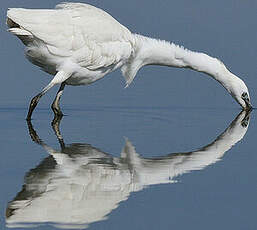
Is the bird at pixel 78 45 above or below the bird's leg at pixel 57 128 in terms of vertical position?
above

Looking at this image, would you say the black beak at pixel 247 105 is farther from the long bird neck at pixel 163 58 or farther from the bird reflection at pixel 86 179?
the bird reflection at pixel 86 179

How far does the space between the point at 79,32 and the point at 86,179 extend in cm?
543

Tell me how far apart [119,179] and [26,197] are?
5.02ft

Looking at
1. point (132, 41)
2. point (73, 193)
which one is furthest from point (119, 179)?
point (132, 41)

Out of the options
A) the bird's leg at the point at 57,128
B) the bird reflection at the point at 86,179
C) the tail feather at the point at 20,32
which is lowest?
the bird's leg at the point at 57,128

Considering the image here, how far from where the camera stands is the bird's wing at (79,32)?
14664 mm

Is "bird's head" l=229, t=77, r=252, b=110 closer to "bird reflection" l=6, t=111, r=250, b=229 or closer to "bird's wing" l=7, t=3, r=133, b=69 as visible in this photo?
"bird's wing" l=7, t=3, r=133, b=69

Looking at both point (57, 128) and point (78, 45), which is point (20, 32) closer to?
point (78, 45)

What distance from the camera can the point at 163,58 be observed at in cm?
1691

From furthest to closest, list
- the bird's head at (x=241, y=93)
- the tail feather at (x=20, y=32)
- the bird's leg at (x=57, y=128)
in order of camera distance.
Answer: the bird's head at (x=241, y=93)
the tail feather at (x=20, y=32)
the bird's leg at (x=57, y=128)

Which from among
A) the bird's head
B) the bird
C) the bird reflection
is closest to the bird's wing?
the bird

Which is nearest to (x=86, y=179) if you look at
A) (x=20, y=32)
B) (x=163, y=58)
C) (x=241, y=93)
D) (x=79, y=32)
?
(x=20, y=32)

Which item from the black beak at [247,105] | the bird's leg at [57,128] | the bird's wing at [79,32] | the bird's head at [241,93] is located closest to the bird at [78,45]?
→ the bird's wing at [79,32]

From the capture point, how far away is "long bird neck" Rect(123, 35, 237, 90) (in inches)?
657
